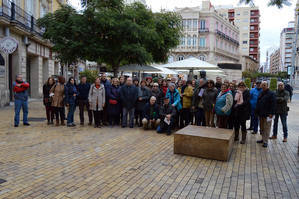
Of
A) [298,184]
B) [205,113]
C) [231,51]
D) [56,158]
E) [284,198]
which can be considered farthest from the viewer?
[231,51]

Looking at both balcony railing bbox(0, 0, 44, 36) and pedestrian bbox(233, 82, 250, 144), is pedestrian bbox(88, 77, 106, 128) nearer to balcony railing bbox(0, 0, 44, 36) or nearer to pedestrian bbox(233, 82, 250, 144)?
pedestrian bbox(233, 82, 250, 144)

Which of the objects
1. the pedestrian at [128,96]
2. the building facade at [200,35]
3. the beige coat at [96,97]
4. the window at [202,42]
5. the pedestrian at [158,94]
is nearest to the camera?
the beige coat at [96,97]

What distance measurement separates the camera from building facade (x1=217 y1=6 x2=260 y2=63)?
97.3m

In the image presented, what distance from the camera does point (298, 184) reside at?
487 cm

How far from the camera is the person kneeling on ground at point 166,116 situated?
8.85 meters

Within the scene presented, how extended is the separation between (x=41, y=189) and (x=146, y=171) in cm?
193

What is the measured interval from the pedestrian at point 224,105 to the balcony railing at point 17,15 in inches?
485

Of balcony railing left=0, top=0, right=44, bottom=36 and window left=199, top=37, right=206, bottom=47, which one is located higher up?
window left=199, top=37, right=206, bottom=47

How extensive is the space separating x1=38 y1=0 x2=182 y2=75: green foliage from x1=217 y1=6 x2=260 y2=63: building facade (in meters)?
89.8

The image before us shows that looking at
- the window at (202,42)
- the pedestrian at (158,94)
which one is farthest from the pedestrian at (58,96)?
the window at (202,42)

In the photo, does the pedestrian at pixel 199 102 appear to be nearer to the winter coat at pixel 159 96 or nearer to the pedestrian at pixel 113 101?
the winter coat at pixel 159 96

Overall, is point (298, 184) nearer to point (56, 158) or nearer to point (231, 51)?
point (56, 158)

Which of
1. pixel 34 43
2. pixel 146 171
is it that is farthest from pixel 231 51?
pixel 146 171

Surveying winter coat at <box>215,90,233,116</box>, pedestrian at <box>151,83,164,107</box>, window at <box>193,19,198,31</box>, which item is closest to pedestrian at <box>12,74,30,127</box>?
pedestrian at <box>151,83,164,107</box>
